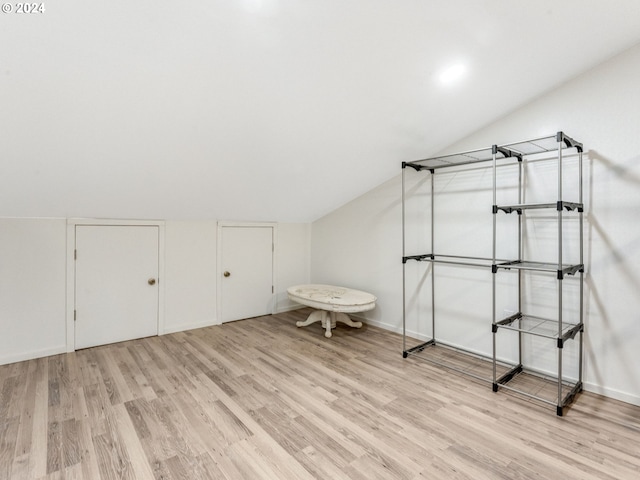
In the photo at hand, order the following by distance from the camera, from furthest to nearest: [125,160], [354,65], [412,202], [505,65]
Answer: [412,202] < [125,160] < [505,65] < [354,65]

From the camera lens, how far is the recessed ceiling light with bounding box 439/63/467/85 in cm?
219

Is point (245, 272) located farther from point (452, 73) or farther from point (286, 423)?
point (452, 73)

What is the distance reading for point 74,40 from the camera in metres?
1.50

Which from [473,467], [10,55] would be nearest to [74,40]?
[10,55]

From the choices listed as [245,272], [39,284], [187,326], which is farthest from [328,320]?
[39,284]

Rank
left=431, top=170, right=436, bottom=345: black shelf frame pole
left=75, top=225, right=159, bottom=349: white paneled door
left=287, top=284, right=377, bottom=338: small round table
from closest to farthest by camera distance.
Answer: left=75, top=225, right=159, bottom=349: white paneled door, left=431, top=170, right=436, bottom=345: black shelf frame pole, left=287, top=284, right=377, bottom=338: small round table

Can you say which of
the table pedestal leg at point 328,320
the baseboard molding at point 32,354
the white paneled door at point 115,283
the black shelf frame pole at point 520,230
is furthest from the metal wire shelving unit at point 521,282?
the baseboard molding at point 32,354

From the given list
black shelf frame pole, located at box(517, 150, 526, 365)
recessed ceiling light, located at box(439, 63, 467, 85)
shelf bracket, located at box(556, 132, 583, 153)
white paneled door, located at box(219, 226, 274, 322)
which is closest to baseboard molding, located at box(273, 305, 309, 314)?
white paneled door, located at box(219, 226, 274, 322)

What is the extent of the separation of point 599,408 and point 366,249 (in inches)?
98.2

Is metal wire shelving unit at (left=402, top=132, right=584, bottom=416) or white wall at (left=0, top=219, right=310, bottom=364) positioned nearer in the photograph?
metal wire shelving unit at (left=402, top=132, right=584, bottom=416)

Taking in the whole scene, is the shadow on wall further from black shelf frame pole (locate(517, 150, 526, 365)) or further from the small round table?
the small round table

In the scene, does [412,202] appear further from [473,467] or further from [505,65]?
[473,467]

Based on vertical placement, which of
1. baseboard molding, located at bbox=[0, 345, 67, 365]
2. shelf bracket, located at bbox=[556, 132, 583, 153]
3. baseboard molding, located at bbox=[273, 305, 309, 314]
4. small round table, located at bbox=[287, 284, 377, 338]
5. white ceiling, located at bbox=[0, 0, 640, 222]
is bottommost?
baseboard molding, located at bbox=[0, 345, 67, 365]

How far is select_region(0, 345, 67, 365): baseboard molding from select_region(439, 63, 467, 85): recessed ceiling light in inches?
155
